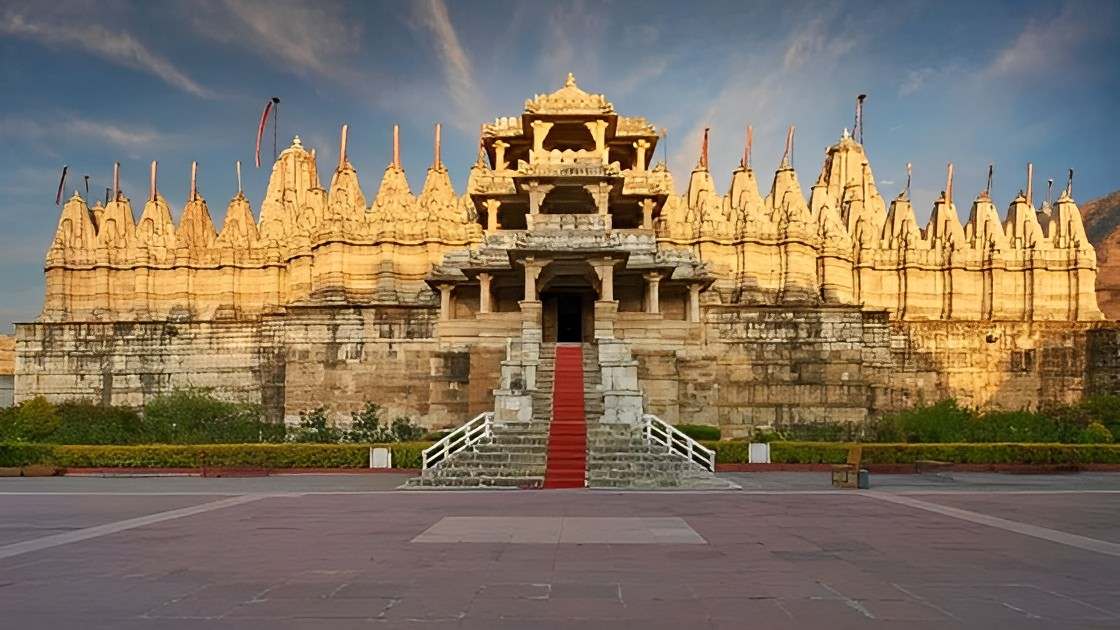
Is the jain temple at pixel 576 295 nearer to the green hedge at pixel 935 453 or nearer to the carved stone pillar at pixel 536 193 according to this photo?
the carved stone pillar at pixel 536 193

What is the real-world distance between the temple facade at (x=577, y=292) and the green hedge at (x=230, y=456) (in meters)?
A: 5.14

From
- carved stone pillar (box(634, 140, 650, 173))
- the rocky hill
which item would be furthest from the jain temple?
the rocky hill

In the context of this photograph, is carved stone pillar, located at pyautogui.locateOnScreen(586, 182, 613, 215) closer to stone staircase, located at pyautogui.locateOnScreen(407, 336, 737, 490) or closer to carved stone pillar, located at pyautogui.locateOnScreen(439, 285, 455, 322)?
carved stone pillar, located at pyautogui.locateOnScreen(439, 285, 455, 322)

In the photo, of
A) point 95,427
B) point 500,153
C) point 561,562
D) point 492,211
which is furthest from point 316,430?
point 561,562

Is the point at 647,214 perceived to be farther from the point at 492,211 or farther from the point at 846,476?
the point at 846,476

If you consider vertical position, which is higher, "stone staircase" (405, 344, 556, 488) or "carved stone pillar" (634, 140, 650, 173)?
"carved stone pillar" (634, 140, 650, 173)

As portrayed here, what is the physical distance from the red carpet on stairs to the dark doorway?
5359mm

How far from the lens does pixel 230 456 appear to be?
2891 centimetres

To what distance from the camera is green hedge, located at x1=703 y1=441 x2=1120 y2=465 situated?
95.6ft

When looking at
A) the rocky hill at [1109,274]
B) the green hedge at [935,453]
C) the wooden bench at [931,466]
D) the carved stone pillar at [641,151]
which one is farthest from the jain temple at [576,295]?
the rocky hill at [1109,274]

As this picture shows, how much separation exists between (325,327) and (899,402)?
3072 cm

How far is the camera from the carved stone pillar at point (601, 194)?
35344 mm

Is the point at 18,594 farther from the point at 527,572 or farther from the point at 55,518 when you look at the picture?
the point at 55,518

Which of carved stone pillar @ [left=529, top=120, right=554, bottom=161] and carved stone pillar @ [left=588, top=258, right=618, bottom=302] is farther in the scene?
carved stone pillar @ [left=529, top=120, right=554, bottom=161]
